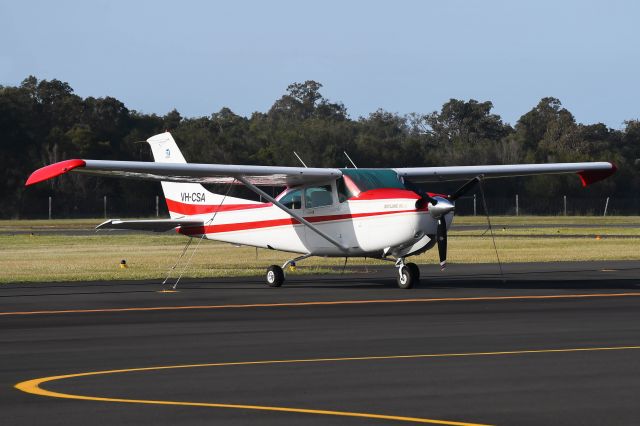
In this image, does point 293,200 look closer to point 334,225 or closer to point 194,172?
point 334,225

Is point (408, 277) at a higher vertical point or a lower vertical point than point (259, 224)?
lower

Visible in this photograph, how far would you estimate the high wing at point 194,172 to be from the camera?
1936cm

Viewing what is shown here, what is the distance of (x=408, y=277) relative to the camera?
21.0 metres

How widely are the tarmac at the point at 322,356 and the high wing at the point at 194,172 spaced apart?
2284 millimetres

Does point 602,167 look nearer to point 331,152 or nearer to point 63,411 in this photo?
point 63,411

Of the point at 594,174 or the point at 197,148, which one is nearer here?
the point at 594,174

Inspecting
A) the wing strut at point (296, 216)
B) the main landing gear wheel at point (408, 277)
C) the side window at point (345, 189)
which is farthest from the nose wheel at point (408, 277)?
the side window at point (345, 189)

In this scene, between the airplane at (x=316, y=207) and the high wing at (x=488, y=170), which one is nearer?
the airplane at (x=316, y=207)

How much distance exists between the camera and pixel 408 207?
20.5m

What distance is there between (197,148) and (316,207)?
59717 millimetres

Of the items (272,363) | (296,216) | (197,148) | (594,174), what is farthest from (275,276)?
(197,148)

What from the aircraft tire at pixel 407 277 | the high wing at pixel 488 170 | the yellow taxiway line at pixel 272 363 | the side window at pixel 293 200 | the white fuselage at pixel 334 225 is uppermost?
the high wing at pixel 488 170

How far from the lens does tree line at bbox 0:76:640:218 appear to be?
73.6 metres

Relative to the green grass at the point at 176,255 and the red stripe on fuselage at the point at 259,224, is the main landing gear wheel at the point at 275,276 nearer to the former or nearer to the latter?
the red stripe on fuselage at the point at 259,224
